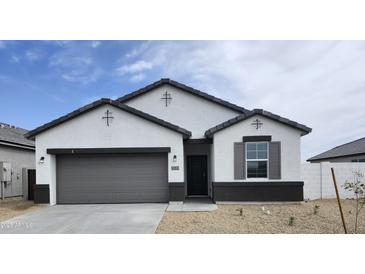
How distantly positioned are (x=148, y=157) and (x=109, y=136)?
6.36 feet

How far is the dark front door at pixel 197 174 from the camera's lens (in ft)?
45.1

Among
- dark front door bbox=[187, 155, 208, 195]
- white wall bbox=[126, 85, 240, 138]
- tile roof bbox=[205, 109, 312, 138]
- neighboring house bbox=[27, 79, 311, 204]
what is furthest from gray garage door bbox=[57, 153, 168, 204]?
tile roof bbox=[205, 109, 312, 138]

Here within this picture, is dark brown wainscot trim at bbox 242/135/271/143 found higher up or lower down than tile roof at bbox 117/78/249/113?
lower down

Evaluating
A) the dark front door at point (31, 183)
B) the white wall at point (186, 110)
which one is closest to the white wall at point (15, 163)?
the dark front door at point (31, 183)

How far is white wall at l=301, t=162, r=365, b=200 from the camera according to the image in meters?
12.8

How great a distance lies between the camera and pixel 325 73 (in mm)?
11820

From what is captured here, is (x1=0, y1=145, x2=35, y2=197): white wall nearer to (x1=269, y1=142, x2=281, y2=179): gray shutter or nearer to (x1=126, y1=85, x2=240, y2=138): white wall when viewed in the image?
(x1=126, y1=85, x2=240, y2=138): white wall

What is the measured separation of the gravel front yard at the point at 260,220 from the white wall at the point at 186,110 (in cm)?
457

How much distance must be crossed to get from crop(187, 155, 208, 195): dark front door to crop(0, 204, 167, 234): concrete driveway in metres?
3.16

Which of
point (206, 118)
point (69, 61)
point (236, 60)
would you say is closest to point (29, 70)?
point (69, 61)

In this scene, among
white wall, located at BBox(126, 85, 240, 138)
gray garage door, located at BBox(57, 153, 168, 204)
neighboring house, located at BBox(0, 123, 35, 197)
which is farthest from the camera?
neighboring house, located at BBox(0, 123, 35, 197)
